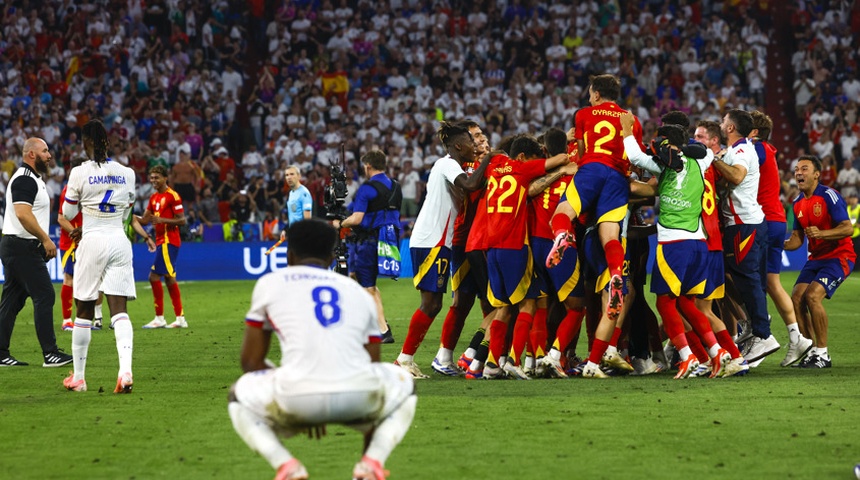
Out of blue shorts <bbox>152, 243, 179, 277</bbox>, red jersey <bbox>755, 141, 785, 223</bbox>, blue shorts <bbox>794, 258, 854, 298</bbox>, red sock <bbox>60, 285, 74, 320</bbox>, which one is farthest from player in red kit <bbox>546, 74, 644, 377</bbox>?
red sock <bbox>60, 285, 74, 320</bbox>

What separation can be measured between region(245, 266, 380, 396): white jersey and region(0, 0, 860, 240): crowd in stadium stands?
73.8ft

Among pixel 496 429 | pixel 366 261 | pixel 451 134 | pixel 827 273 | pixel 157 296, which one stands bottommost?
pixel 157 296

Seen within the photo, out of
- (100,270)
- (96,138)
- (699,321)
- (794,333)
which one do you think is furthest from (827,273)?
(96,138)

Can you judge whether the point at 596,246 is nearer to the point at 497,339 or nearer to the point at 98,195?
the point at 497,339

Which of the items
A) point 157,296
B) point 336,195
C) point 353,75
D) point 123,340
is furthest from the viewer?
point 353,75

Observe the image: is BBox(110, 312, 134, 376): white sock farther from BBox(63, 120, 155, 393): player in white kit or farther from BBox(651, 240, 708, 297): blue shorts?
BBox(651, 240, 708, 297): blue shorts

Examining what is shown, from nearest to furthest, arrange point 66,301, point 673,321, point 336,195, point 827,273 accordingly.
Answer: point 673,321, point 827,273, point 336,195, point 66,301

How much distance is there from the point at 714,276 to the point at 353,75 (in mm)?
23106

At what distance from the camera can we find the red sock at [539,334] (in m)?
10.6

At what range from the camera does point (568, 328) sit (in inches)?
421

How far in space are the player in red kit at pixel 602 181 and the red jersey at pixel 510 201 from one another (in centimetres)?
32

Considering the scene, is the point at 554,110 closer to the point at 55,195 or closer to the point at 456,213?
the point at 55,195

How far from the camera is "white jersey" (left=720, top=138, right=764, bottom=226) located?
11.2m

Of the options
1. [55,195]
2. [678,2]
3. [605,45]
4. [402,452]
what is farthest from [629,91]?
[402,452]
